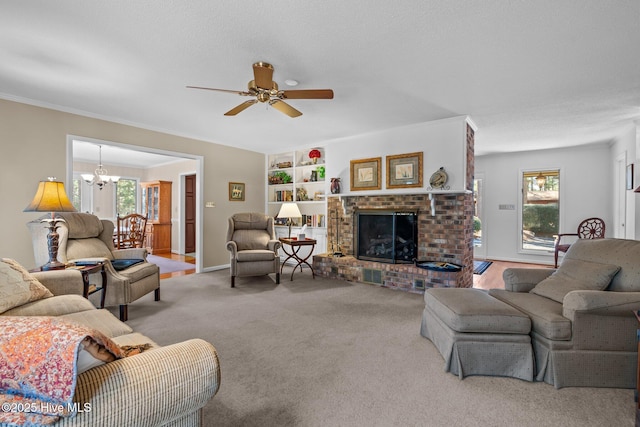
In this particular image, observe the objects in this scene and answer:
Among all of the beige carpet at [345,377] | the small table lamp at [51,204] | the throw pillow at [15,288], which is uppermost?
the small table lamp at [51,204]

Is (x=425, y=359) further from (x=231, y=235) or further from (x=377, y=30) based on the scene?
(x=231, y=235)

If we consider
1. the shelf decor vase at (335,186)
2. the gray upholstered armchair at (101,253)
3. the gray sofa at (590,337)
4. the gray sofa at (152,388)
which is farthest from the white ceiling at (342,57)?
the gray sofa at (152,388)

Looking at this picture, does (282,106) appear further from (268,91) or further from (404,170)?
(404,170)

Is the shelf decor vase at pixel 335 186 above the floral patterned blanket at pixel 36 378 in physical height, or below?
above

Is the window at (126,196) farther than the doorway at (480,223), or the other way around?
the window at (126,196)

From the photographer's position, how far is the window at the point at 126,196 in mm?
8562

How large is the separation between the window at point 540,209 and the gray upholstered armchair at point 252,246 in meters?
5.42

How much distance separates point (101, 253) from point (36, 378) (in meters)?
3.15

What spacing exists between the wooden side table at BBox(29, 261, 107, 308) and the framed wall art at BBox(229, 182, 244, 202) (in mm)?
3164

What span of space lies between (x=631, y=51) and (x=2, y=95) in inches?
245

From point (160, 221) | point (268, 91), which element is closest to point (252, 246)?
point (268, 91)

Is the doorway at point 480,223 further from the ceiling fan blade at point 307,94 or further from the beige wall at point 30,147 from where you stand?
the beige wall at point 30,147

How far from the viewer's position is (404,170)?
15.5 feet

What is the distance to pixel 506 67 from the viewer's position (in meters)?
2.77
